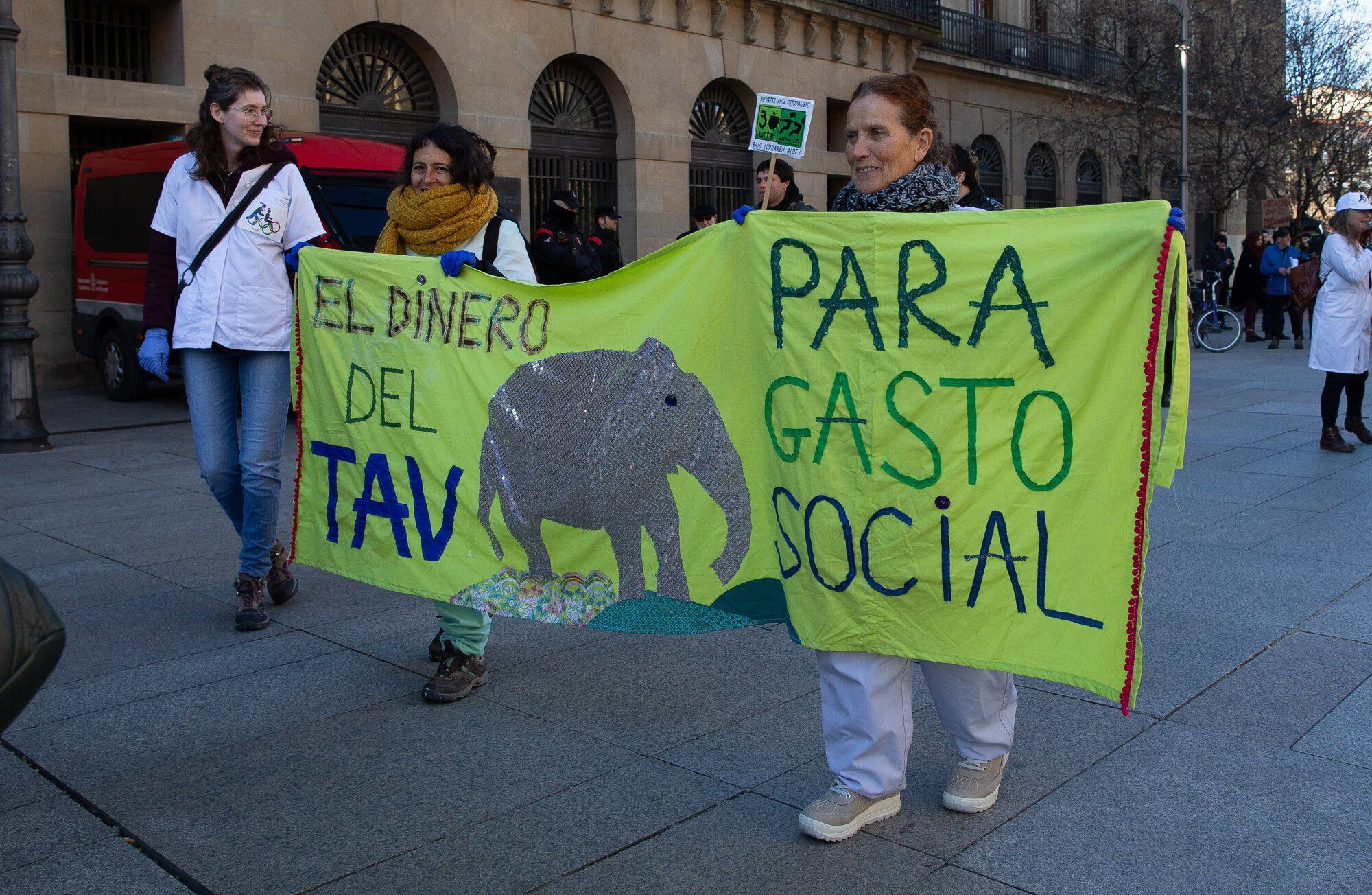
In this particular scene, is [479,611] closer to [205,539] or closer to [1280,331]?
[205,539]

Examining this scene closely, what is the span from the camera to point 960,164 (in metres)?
5.18

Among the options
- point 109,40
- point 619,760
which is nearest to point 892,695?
point 619,760

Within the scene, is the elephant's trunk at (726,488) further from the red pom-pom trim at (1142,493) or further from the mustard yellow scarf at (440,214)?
the mustard yellow scarf at (440,214)

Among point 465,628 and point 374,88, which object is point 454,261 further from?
point 374,88

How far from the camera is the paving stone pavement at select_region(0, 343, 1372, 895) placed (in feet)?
9.64

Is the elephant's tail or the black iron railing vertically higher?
the black iron railing

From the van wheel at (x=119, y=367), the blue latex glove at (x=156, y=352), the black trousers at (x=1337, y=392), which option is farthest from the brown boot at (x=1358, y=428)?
the van wheel at (x=119, y=367)

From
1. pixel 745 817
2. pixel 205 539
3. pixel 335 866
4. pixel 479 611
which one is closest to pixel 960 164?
pixel 479 611

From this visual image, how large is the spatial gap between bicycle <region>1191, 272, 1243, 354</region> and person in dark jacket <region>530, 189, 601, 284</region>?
459 inches

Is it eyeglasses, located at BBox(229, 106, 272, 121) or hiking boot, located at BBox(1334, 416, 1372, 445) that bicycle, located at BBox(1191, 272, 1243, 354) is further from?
eyeglasses, located at BBox(229, 106, 272, 121)

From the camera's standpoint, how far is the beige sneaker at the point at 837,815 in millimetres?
3041

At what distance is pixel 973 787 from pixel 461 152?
8.26 ft

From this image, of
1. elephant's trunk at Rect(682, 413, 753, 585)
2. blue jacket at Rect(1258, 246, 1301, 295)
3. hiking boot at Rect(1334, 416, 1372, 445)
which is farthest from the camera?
blue jacket at Rect(1258, 246, 1301, 295)

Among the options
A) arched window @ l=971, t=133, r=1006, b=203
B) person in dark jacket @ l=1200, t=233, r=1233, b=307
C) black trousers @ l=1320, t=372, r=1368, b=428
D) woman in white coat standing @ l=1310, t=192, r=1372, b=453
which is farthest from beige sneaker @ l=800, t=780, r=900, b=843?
arched window @ l=971, t=133, r=1006, b=203
